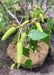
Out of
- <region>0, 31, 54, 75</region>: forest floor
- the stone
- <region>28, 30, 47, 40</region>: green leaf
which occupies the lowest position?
<region>0, 31, 54, 75</region>: forest floor

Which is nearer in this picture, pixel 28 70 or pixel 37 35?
pixel 37 35

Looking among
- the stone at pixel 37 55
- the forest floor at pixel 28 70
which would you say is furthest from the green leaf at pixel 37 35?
the forest floor at pixel 28 70

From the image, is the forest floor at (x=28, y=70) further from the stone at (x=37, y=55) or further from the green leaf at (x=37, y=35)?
the green leaf at (x=37, y=35)

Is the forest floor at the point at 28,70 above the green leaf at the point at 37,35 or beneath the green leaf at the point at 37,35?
beneath

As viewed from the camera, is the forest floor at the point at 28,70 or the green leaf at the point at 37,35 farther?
the forest floor at the point at 28,70

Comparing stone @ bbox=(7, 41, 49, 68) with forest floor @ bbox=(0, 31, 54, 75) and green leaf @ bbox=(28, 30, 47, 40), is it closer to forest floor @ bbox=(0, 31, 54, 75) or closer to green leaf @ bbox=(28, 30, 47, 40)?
forest floor @ bbox=(0, 31, 54, 75)

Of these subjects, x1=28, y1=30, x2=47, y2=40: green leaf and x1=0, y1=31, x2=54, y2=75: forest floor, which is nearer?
x1=28, y1=30, x2=47, y2=40: green leaf

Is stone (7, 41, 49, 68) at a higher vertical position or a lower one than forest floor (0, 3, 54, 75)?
higher

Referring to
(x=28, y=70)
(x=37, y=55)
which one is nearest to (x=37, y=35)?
(x=37, y=55)

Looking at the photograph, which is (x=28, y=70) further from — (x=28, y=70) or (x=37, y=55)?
(x=37, y=55)

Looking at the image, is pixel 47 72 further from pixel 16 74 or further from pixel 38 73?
pixel 16 74

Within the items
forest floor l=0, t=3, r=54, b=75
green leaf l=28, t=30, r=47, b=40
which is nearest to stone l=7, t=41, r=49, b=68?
forest floor l=0, t=3, r=54, b=75

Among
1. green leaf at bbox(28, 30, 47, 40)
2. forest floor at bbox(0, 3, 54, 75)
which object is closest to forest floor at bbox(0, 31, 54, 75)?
forest floor at bbox(0, 3, 54, 75)

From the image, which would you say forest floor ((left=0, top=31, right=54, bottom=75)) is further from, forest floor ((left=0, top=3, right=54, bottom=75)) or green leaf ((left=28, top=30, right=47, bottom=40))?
green leaf ((left=28, top=30, right=47, bottom=40))
